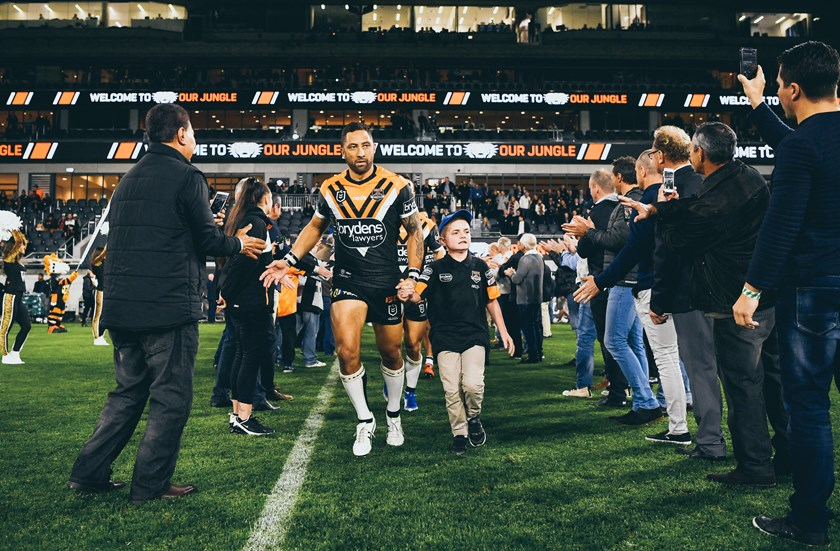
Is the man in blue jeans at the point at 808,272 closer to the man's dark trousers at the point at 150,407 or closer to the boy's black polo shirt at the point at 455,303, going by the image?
the boy's black polo shirt at the point at 455,303

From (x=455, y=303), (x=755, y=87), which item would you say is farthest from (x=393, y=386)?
(x=755, y=87)

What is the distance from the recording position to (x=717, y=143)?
Result: 408 cm

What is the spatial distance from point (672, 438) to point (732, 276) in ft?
5.44

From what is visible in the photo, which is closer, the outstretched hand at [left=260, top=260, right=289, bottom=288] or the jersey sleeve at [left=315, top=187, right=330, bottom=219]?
the outstretched hand at [left=260, top=260, right=289, bottom=288]

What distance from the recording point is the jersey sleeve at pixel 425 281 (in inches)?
192

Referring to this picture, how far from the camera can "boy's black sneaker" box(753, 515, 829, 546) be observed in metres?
2.79

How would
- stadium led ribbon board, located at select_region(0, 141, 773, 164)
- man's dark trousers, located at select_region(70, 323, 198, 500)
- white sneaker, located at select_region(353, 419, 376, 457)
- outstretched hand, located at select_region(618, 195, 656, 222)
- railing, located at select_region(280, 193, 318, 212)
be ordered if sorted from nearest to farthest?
1. man's dark trousers, located at select_region(70, 323, 198, 500)
2. outstretched hand, located at select_region(618, 195, 656, 222)
3. white sneaker, located at select_region(353, 419, 376, 457)
4. railing, located at select_region(280, 193, 318, 212)
5. stadium led ribbon board, located at select_region(0, 141, 773, 164)

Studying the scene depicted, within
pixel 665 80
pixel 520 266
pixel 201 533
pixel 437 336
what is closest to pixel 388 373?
pixel 437 336

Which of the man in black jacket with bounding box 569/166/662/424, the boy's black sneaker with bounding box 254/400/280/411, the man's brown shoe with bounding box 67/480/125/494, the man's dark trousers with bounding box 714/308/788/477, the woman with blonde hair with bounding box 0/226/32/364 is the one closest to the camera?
the man's brown shoe with bounding box 67/480/125/494

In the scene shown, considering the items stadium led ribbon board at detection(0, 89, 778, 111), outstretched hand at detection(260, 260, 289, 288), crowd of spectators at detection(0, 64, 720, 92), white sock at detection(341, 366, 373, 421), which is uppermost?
crowd of spectators at detection(0, 64, 720, 92)

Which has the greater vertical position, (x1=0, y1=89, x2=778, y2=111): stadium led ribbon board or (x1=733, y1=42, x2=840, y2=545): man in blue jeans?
(x1=0, y1=89, x2=778, y2=111): stadium led ribbon board

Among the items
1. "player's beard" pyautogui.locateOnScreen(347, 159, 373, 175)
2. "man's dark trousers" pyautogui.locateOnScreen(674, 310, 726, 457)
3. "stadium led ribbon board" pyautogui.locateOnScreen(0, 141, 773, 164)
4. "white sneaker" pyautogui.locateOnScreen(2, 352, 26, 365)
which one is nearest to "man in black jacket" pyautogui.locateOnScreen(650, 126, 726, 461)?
"man's dark trousers" pyautogui.locateOnScreen(674, 310, 726, 457)

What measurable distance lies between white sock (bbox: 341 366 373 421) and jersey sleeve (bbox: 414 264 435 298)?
Answer: 2.64 feet

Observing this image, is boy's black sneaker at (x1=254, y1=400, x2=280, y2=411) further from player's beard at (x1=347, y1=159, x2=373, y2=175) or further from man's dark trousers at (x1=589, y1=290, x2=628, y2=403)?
man's dark trousers at (x1=589, y1=290, x2=628, y2=403)
